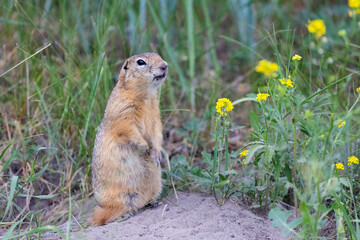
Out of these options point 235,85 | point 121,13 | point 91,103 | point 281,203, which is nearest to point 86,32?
point 121,13

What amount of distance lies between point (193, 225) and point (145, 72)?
1217 mm

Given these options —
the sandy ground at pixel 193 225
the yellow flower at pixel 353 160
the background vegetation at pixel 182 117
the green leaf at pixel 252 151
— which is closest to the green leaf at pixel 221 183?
the background vegetation at pixel 182 117

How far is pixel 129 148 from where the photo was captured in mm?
4027

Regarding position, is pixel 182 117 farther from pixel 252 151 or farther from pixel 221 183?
pixel 252 151

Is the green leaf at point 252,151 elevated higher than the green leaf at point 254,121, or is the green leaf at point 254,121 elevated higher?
Answer: the green leaf at point 254,121

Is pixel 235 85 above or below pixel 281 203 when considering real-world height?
above

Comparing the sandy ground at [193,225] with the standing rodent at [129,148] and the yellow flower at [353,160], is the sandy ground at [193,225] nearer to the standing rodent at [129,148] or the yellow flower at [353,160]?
the standing rodent at [129,148]

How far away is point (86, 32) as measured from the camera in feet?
21.0

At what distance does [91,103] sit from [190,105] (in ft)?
4.49

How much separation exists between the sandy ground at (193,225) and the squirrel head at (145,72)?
913 mm

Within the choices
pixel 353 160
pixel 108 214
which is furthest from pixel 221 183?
pixel 108 214

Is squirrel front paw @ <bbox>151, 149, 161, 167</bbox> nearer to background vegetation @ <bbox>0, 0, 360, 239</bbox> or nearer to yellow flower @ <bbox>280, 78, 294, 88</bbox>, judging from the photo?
background vegetation @ <bbox>0, 0, 360, 239</bbox>

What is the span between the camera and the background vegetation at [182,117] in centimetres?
325

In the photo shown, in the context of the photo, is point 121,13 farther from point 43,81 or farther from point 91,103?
point 91,103
